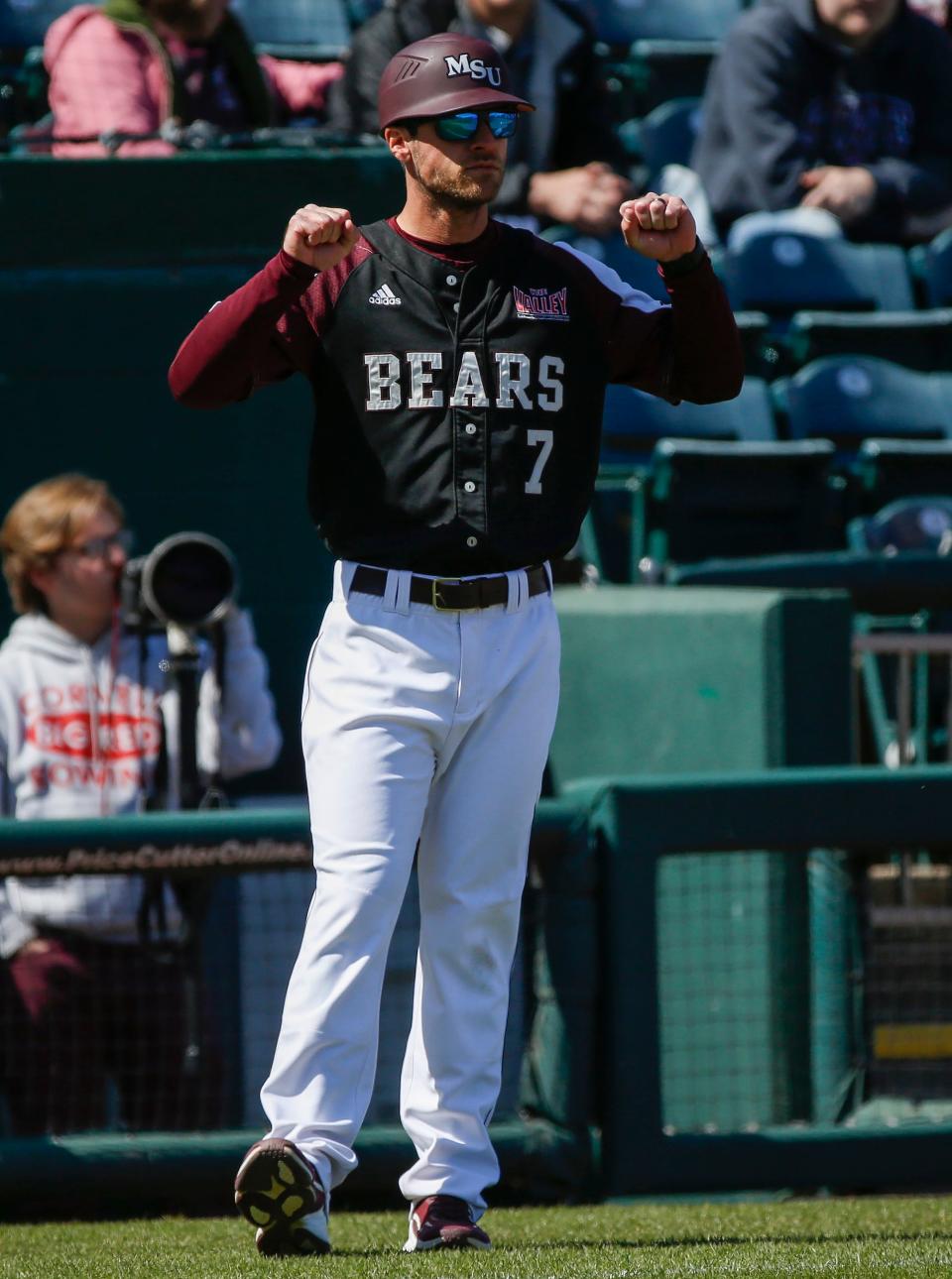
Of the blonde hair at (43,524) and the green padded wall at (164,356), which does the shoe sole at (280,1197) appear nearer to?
the blonde hair at (43,524)

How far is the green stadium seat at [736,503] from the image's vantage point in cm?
625

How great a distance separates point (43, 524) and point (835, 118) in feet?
14.7

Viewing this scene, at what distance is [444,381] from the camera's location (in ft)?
10.7

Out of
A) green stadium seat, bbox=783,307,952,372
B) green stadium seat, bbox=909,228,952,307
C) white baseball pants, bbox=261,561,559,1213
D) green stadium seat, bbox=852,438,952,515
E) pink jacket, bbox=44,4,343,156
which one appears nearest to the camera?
white baseball pants, bbox=261,561,559,1213

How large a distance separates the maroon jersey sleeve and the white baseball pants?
37cm

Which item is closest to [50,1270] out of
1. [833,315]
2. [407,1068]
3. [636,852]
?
[407,1068]

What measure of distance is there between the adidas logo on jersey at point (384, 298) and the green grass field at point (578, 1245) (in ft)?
4.89

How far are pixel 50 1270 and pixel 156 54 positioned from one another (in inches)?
159

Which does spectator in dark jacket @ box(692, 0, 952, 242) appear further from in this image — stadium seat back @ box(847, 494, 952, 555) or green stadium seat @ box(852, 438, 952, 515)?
stadium seat back @ box(847, 494, 952, 555)

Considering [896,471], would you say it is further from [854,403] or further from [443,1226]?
[443,1226]

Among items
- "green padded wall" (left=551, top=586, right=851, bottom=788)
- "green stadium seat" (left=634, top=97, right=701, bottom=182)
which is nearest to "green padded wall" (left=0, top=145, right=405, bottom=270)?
"green padded wall" (left=551, top=586, right=851, bottom=788)

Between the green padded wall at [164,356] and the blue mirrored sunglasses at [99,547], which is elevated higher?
the green padded wall at [164,356]

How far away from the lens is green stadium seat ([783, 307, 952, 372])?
730 cm

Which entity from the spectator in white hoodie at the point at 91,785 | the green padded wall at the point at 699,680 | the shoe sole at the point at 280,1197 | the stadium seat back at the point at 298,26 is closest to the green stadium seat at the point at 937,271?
the stadium seat back at the point at 298,26
